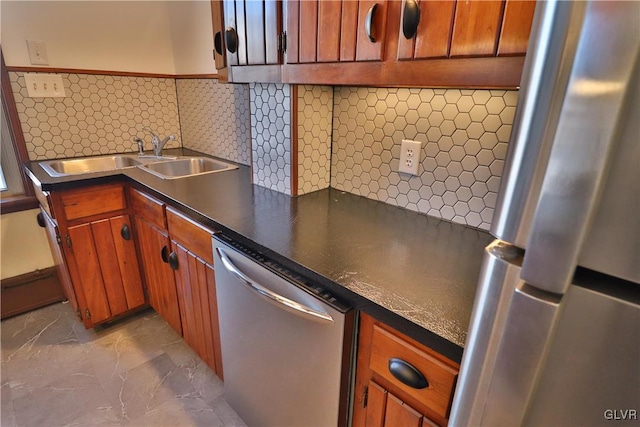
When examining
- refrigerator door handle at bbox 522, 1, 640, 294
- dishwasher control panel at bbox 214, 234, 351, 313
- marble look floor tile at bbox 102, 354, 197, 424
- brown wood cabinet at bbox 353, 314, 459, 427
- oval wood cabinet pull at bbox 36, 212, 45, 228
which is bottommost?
marble look floor tile at bbox 102, 354, 197, 424

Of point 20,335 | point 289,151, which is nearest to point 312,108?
point 289,151

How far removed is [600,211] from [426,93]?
35.3 inches

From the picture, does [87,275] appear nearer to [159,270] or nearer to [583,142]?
[159,270]

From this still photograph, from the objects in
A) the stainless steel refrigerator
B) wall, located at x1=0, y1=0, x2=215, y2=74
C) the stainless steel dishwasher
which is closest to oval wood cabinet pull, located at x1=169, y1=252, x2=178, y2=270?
the stainless steel dishwasher

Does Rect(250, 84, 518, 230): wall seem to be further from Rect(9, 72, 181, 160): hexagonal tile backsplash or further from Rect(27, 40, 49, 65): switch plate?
Rect(27, 40, 49, 65): switch plate

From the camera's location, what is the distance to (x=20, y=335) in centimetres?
187

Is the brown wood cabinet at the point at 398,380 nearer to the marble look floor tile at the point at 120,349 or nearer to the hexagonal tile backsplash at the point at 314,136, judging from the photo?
the hexagonal tile backsplash at the point at 314,136

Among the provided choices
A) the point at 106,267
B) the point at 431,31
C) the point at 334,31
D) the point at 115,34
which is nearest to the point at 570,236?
the point at 431,31

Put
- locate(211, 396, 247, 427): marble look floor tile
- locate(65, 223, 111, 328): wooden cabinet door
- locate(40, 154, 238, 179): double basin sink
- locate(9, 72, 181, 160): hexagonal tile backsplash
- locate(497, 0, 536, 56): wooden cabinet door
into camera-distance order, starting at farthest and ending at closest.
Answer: locate(40, 154, 238, 179): double basin sink < locate(9, 72, 181, 160): hexagonal tile backsplash < locate(65, 223, 111, 328): wooden cabinet door < locate(211, 396, 247, 427): marble look floor tile < locate(497, 0, 536, 56): wooden cabinet door

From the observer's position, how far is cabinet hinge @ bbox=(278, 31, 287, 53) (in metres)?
1.09

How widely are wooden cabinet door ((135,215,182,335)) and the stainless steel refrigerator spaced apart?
1.42 metres

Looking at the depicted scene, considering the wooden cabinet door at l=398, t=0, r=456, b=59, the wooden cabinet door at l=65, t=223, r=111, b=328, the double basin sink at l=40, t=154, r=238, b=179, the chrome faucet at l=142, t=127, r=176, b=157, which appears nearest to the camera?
the wooden cabinet door at l=398, t=0, r=456, b=59

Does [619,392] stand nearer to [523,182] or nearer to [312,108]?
[523,182]

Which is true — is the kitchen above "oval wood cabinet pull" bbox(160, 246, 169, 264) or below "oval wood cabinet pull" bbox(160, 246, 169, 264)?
above
